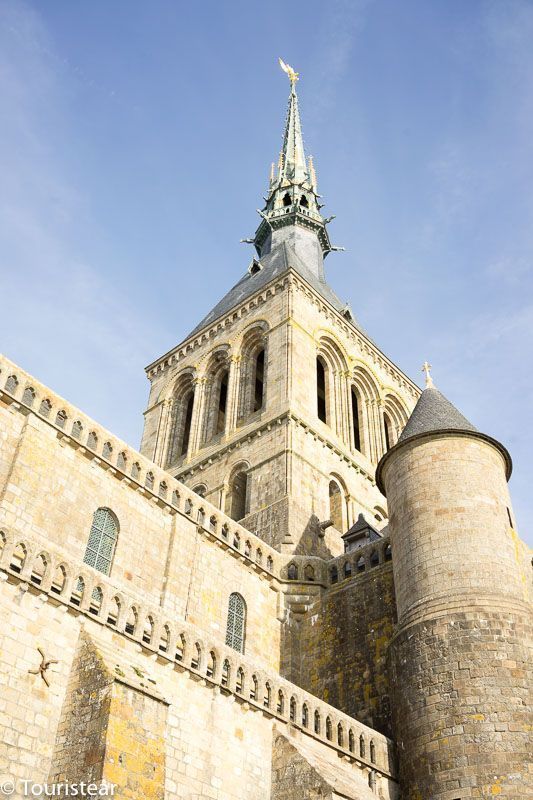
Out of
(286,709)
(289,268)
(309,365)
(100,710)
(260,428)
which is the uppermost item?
(289,268)

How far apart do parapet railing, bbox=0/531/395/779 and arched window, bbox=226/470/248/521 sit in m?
11.2

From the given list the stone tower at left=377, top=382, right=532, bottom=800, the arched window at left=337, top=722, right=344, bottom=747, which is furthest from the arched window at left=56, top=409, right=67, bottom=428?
the arched window at left=337, top=722, right=344, bottom=747

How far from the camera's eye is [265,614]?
1953 cm

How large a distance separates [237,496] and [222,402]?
6076 mm

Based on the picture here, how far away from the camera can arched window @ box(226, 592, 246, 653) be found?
1817cm

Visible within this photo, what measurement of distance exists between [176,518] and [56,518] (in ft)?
11.3

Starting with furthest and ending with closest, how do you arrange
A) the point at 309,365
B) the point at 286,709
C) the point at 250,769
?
the point at 309,365 → the point at 286,709 → the point at 250,769

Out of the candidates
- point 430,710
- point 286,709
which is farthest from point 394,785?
point 286,709

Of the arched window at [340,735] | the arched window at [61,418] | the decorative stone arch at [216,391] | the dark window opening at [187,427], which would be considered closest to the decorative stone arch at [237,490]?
the decorative stone arch at [216,391]

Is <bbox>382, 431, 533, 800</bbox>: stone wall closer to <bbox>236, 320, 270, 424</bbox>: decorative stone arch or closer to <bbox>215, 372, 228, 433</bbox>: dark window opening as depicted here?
<bbox>236, 320, 270, 424</bbox>: decorative stone arch

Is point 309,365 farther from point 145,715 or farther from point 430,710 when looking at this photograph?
point 145,715

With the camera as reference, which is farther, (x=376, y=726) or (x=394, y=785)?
(x=376, y=726)

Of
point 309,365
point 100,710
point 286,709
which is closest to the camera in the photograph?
point 100,710

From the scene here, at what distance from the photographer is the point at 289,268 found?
30.2m
